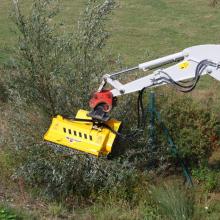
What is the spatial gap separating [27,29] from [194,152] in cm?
350

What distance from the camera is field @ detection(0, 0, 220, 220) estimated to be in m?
8.67

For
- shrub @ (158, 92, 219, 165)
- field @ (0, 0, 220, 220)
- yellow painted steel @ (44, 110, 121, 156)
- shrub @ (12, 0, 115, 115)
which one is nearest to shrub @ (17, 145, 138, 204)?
field @ (0, 0, 220, 220)

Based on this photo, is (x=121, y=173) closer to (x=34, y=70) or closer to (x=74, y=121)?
(x=74, y=121)

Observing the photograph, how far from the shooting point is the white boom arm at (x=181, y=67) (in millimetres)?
7930

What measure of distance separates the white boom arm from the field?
1.59m

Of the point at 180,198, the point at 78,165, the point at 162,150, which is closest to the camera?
the point at 180,198

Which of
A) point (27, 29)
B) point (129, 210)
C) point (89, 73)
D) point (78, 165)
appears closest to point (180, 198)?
point (129, 210)

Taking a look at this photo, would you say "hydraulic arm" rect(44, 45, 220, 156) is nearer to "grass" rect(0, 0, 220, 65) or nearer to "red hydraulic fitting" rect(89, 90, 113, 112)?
"red hydraulic fitting" rect(89, 90, 113, 112)

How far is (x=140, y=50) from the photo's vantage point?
20.1 meters

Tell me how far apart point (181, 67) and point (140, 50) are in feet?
39.6

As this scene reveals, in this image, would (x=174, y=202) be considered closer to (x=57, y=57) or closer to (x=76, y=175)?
(x=76, y=175)

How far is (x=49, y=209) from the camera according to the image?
8.83m

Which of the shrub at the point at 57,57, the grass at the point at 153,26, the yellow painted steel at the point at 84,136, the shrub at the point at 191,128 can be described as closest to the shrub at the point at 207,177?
the shrub at the point at 191,128

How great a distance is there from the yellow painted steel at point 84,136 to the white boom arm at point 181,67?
1.88 feet
